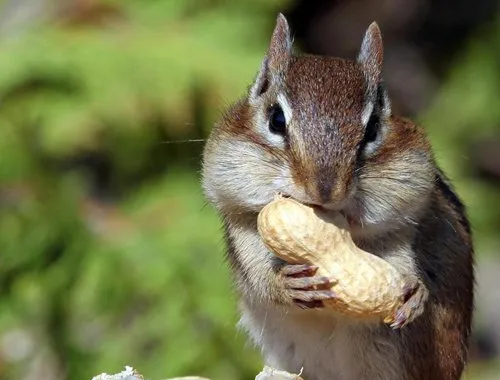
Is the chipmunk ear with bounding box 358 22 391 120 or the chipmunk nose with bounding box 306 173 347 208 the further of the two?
the chipmunk ear with bounding box 358 22 391 120

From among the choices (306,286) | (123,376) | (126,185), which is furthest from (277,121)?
(126,185)

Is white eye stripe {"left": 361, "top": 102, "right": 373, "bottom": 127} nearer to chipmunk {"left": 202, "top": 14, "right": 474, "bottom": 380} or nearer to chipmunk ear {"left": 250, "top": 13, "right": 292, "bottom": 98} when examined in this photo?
chipmunk {"left": 202, "top": 14, "right": 474, "bottom": 380}

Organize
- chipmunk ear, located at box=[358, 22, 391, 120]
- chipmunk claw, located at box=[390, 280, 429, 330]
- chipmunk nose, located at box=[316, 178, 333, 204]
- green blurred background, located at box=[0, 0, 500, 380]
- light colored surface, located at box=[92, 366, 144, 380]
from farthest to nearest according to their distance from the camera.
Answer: green blurred background, located at box=[0, 0, 500, 380] < chipmunk ear, located at box=[358, 22, 391, 120] < chipmunk claw, located at box=[390, 280, 429, 330] < chipmunk nose, located at box=[316, 178, 333, 204] < light colored surface, located at box=[92, 366, 144, 380]

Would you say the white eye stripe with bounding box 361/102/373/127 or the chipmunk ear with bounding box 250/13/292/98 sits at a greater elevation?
the chipmunk ear with bounding box 250/13/292/98

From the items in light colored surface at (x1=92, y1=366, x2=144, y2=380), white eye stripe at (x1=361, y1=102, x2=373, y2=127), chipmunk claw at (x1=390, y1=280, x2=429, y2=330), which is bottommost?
chipmunk claw at (x1=390, y1=280, x2=429, y2=330)

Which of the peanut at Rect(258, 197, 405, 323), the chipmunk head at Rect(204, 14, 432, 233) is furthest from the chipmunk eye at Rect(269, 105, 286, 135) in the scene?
the peanut at Rect(258, 197, 405, 323)

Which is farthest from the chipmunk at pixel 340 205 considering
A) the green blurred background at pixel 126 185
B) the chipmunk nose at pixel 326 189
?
the green blurred background at pixel 126 185

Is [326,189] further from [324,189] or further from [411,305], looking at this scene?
[411,305]
